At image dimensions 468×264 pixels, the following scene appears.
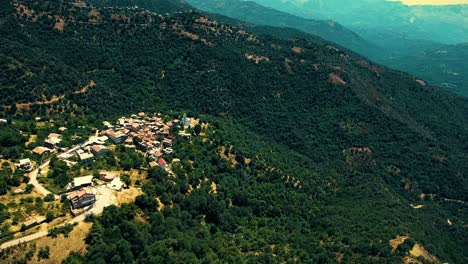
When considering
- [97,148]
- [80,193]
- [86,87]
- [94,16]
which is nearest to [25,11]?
[94,16]

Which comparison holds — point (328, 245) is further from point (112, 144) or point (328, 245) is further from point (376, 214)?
point (112, 144)

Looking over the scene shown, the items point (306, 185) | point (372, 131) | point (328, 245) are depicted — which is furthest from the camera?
point (372, 131)

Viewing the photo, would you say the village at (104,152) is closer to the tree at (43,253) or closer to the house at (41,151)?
the house at (41,151)

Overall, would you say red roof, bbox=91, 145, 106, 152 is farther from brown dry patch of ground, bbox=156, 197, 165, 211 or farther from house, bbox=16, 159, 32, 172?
brown dry patch of ground, bbox=156, 197, 165, 211

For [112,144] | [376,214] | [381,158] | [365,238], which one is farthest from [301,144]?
[112,144]

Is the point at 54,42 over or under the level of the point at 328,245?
over

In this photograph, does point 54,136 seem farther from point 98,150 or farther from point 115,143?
point 115,143
